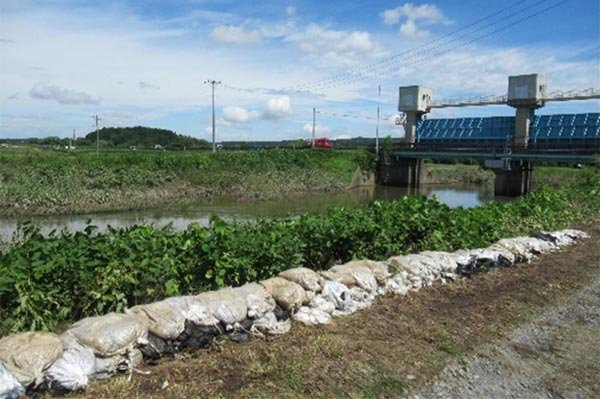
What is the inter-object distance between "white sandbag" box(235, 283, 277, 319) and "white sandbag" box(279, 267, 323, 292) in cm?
49

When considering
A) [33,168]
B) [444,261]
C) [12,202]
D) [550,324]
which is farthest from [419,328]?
[33,168]

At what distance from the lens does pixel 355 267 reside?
634 centimetres

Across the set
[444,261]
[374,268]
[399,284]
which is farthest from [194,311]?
[444,261]

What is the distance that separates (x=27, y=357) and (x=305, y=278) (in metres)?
2.80

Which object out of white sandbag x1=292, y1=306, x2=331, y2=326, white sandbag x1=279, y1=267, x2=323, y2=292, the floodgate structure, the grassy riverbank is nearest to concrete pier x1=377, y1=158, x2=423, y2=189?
the floodgate structure

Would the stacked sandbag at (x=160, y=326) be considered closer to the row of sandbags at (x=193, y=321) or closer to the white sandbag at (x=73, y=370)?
the row of sandbags at (x=193, y=321)

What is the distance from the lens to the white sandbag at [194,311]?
4.44 metres

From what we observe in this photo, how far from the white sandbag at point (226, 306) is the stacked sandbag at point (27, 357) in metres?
1.31

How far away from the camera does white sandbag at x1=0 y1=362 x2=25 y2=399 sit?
126 inches

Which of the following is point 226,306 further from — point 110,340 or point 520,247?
point 520,247

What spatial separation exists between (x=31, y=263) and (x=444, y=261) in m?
5.17

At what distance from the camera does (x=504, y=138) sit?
185ft

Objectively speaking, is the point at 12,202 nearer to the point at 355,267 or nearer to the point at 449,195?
the point at 355,267

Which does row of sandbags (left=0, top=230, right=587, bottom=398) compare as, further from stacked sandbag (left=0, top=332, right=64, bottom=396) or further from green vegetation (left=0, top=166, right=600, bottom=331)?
green vegetation (left=0, top=166, right=600, bottom=331)
